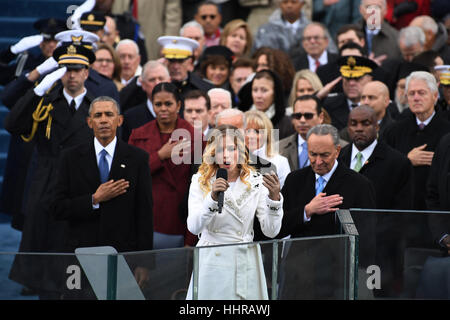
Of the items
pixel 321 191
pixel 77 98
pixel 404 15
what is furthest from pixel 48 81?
pixel 404 15

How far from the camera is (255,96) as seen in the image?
9.16 m

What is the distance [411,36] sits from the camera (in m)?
10.8

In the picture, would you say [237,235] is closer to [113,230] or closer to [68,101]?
[113,230]

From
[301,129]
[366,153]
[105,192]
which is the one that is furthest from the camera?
[301,129]

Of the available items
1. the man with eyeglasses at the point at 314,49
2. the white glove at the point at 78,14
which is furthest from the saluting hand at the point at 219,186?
the man with eyeglasses at the point at 314,49

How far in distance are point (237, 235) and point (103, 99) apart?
1912mm

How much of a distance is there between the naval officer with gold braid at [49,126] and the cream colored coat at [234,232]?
6.94ft

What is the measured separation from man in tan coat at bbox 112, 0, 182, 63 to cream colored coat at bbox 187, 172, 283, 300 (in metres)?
6.46

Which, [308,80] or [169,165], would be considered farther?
[308,80]

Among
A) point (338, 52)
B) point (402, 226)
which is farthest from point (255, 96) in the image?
point (402, 226)

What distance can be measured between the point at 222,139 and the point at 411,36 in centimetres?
527

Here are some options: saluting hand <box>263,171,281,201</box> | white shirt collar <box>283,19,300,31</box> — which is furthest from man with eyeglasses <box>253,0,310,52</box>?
saluting hand <box>263,171,281,201</box>

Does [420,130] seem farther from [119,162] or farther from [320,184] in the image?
[119,162]

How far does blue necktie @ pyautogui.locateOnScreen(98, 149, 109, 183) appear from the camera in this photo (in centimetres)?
727
